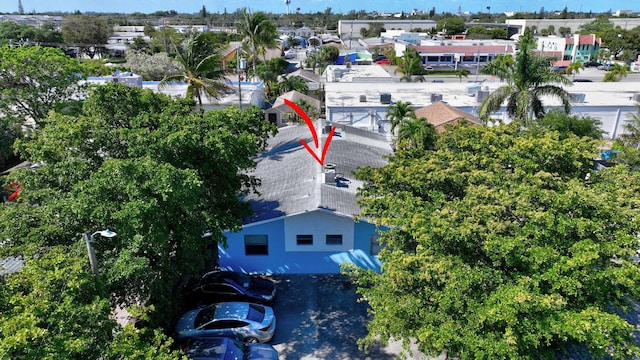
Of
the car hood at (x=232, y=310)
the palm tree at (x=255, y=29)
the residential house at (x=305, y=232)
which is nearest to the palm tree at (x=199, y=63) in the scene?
the residential house at (x=305, y=232)

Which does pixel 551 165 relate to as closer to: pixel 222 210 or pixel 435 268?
pixel 435 268

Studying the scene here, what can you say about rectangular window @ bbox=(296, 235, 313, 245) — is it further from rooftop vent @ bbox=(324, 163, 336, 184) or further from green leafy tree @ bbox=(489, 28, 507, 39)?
green leafy tree @ bbox=(489, 28, 507, 39)

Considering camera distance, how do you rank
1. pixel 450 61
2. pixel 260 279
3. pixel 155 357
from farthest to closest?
pixel 450 61
pixel 260 279
pixel 155 357

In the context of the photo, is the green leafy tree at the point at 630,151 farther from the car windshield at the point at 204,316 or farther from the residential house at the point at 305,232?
the car windshield at the point at 204,316

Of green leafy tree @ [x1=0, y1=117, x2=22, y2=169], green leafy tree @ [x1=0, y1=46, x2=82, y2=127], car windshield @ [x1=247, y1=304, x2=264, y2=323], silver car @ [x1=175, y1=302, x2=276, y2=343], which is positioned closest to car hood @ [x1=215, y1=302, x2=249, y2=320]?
silver car @ [x1=175, y1=302, x2=276, y2=343]

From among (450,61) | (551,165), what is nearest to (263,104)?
(551,165)

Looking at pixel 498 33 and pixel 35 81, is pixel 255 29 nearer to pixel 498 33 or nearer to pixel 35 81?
pixel 35 81
